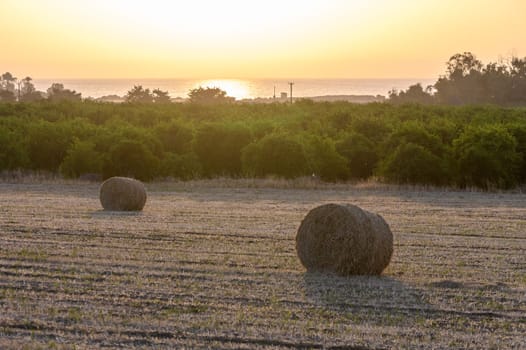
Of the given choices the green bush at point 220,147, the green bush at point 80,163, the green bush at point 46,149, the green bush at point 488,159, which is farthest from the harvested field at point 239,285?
the green bush at point 46,149

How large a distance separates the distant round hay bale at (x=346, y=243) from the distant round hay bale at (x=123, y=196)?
876 cm

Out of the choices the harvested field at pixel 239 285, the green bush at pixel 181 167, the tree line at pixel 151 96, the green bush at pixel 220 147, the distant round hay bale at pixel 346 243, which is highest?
the tree line at pixel 151 96

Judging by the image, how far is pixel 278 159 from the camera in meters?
32.6

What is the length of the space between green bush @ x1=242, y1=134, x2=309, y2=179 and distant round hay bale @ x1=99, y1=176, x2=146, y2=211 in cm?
1155

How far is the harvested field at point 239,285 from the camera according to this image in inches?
360

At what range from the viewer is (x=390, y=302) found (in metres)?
10.7

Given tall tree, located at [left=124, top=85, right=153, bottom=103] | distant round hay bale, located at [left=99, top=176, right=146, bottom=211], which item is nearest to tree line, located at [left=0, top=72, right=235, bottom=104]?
tall tree, located at [left=124, top=85, right=153, bottom=103]

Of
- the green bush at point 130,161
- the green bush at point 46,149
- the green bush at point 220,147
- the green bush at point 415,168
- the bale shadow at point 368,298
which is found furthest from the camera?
the green bush at point 46,149

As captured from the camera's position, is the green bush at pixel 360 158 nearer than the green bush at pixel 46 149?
Yes

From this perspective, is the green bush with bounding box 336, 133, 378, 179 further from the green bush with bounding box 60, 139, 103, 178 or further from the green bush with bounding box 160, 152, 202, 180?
the green bush with bounding box 60, 139, 103, 178

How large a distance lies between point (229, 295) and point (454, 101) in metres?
76.3

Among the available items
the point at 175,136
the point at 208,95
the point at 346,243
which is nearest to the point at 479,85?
the point at 208,95

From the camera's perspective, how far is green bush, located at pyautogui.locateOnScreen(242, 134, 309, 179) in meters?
32.4

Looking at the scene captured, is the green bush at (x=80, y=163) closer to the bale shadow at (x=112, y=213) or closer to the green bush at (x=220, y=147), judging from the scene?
the green bush at (x=220, y=147)
